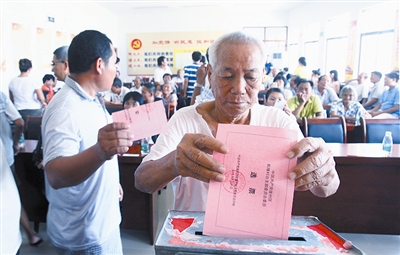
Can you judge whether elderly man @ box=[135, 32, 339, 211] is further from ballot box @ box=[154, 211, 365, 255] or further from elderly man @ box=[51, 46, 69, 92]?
elderly man @ box=[51, 46, 69, 92]

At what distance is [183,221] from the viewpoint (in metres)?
0.63

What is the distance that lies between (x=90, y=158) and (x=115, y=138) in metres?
0.14

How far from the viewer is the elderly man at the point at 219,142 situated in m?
0.61

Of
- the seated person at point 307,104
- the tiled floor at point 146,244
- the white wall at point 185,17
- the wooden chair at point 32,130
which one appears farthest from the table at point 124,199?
the white wall at point 185,17

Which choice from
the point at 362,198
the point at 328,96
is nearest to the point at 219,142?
the point at 362,198

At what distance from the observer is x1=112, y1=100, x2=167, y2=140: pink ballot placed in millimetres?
1049

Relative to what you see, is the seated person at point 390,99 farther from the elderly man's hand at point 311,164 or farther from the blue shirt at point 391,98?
the elderly man's hand at point 311,164

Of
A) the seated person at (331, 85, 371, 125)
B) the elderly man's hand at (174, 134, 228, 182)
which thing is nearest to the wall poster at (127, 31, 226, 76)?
the seated person at (331, 85, 371, 125)

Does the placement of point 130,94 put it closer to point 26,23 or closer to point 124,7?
point 26,23

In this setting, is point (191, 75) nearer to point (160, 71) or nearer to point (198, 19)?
point (160, 71)

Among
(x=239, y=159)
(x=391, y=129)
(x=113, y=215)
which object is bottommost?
(x=113, y=215)

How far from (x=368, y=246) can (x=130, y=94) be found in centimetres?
278

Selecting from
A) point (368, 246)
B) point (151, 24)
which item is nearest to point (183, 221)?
point (368, 246)

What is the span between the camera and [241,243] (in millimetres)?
538
